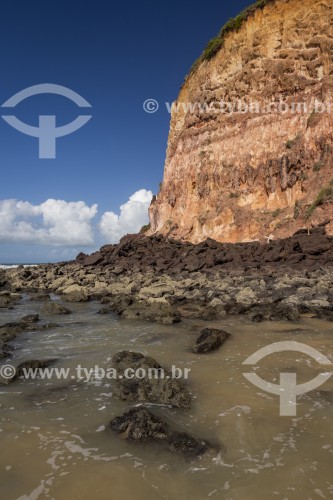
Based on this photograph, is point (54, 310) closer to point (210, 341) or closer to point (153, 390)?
point (210, 341)

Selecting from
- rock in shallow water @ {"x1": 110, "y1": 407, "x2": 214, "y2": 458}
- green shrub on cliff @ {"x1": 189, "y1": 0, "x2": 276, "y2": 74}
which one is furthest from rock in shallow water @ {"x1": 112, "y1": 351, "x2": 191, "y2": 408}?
green shrub on cliff @ {"x1": 189, "y1": 0, "x2": 276, "y2": 74}

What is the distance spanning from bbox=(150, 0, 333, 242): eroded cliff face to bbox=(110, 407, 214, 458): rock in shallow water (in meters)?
20.9

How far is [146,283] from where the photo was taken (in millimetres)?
18891

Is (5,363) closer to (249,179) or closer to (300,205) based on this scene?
(300,205)

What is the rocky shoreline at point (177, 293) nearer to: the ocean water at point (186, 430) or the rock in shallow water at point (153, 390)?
the rock in shallow water at point (153, 390)

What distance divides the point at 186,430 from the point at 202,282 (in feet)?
43.2

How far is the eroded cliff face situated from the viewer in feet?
86.6

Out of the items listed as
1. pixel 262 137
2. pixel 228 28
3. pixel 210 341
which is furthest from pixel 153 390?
pixel 228 28

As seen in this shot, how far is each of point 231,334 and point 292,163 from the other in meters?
21.4

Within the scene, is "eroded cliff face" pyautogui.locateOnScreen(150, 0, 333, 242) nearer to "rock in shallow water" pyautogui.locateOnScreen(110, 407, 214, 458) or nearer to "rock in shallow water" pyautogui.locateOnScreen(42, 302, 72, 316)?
"rock in shallow water" pyautogui.locateOnScreen(42, 302, 72, 316)

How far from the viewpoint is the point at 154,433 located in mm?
4395

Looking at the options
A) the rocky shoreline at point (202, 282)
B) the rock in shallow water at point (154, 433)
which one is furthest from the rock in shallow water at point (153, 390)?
the rocky shoreline at point (202, 282)

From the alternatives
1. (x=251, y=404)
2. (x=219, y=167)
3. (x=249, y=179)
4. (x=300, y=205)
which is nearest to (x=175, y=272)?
(x=300, y=205)

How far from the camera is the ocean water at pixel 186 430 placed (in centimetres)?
347
